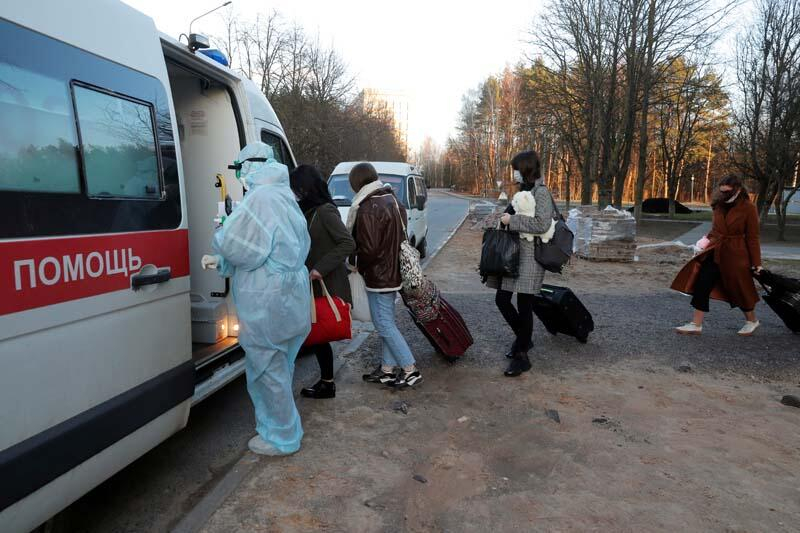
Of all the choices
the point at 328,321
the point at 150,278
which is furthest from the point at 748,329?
the point at 150,278

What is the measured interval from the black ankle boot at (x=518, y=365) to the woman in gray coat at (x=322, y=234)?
179cm

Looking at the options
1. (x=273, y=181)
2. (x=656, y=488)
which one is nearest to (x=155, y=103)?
(x=273, y=181)

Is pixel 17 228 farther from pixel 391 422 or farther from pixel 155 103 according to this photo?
pixel 391 422

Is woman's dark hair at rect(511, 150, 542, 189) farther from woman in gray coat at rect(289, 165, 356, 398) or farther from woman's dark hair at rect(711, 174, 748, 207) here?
woman's dark hair at rect(711, 174, 748, 207)

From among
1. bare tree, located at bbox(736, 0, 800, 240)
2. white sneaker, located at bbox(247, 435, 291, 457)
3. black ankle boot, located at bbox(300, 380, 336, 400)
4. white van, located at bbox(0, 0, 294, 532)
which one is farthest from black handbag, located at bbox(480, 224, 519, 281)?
bare tree, located at bbox(736, 0, 800, 240)

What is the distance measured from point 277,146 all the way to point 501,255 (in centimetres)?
239

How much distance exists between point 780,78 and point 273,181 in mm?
22511

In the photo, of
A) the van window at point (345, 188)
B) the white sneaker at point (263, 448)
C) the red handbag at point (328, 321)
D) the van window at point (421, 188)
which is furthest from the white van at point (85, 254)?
the van window at point (421, 188)

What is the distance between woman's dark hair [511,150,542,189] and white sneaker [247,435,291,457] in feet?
9.66

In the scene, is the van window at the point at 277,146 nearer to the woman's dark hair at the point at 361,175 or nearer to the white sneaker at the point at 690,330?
the woman's dark hair at the point at 361,175

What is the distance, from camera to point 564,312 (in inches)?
226

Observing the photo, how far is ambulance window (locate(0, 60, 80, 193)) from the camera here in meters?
2.08

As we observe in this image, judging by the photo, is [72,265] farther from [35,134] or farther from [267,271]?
[267,271]

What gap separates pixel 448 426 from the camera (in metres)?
3.96
